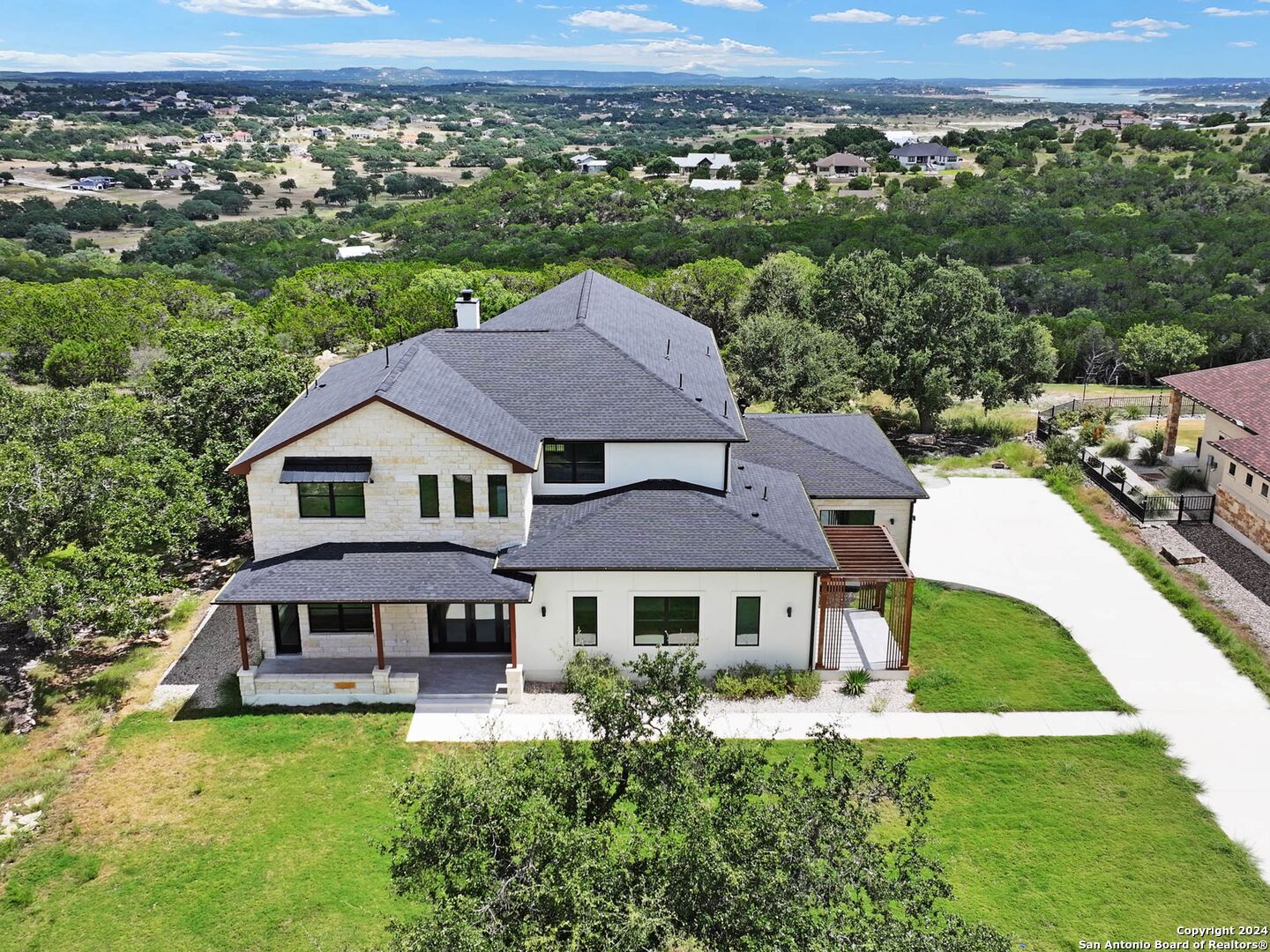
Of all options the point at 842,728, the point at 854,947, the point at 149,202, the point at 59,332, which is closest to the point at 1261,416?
the point at 842,728

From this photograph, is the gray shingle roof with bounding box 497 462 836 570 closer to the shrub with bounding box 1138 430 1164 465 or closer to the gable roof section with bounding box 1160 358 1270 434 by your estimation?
the gable roof section with bounding box 1160 358 1270 434

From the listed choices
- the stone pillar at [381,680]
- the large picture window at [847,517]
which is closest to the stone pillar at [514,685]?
the stone pillar at [381,680]

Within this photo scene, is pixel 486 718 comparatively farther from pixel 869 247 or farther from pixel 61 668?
pixel 869 247

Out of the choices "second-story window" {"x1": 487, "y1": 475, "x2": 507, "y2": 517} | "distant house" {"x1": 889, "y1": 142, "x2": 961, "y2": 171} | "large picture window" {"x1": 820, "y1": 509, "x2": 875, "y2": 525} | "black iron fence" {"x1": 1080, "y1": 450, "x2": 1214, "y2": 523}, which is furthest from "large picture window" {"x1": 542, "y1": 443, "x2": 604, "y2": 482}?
"distant house" {"x1": 889, "y1": 142, "x2": 961, "y2": 171}

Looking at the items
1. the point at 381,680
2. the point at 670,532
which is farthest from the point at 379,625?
the point at 670,532

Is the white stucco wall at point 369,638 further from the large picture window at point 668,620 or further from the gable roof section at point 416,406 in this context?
the large picture window at point 668,620

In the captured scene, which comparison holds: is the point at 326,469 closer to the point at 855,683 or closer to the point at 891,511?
the point at 855,683
